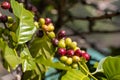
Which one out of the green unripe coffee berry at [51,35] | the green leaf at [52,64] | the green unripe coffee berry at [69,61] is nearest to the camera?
the green leaf at [52,64]

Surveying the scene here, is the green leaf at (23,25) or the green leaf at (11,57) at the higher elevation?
the green leaf at (23,25)

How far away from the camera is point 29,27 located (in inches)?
54.1

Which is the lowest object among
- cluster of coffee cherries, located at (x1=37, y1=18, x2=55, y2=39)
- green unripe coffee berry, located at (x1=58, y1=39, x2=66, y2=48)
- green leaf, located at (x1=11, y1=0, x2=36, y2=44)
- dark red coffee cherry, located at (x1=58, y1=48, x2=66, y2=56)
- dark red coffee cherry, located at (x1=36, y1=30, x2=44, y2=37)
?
dark red coffee cherry, located at (x1=58, y1=48, x2=66, y2=56)

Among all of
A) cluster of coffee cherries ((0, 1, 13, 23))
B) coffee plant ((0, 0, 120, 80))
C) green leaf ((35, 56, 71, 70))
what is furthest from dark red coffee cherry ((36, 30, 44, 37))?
green leaf ((35, 56, 71, 70))

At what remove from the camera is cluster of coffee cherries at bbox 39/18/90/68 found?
4.42 feet

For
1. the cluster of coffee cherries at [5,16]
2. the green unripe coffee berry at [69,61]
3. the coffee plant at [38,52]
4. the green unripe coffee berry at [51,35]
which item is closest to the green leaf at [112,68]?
the coffee plant at [38,52]

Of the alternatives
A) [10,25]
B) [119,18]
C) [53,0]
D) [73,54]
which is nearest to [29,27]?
[10,25]

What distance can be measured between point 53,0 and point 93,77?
162cm

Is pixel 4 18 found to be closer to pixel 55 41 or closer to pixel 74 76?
pixel 55 41

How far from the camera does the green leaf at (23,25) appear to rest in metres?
1.34

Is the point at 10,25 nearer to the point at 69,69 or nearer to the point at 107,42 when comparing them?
the point at 69,69

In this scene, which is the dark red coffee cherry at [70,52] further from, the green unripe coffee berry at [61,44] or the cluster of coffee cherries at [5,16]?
the cluster of coffee cherries at [5,16]

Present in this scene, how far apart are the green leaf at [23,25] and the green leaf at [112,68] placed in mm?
283

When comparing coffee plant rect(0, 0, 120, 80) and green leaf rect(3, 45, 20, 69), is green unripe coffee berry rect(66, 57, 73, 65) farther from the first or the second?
green leaf rect(3, 45, 20, 69)
